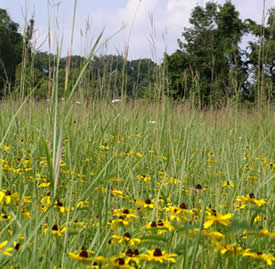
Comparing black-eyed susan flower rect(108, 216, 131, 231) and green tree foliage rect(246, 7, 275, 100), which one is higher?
green tree foliage rect(246, 7, 275, 100)

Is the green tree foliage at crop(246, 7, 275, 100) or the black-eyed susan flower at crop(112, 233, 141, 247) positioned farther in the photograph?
the green tree foliage at crop(246, 7, 275, 100)

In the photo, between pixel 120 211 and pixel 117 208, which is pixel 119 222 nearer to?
pixel 120 211

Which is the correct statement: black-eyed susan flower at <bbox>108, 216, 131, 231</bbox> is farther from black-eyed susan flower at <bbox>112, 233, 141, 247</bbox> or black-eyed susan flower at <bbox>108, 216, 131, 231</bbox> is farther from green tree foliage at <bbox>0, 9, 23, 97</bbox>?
green tree foliage at <bbox>0, 9, 23, 97</bbox>

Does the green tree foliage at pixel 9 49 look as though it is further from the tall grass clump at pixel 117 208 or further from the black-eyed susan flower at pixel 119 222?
the black-eyed susan flower at pixel 119 222

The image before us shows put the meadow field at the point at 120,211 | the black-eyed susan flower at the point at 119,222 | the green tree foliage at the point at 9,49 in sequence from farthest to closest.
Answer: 1. the green tree foliage at the point at 9,49
2. the black-eyed susan flower at the point at 119,222
3. the meadow field at the point at 120,211

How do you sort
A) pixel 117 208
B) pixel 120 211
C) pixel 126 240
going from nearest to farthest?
pixel 126 240 → pixel 120 211 → pixel 117 208

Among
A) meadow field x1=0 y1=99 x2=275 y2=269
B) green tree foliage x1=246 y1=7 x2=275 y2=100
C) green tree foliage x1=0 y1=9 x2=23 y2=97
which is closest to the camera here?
meadow field x1=0 y1=99 x2=275 y2=269

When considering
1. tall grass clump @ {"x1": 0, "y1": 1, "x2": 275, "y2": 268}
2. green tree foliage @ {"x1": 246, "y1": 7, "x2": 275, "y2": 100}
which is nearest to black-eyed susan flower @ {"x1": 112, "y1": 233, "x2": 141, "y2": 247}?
tall grass clump @ {"x1": 0, "y1": 1, "x2": 275, "y2": 268}

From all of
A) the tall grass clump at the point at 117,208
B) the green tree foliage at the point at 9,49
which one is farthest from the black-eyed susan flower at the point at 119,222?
the green tree foliage at the point at 9,49

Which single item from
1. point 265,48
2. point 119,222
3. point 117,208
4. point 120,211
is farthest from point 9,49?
point 119,222

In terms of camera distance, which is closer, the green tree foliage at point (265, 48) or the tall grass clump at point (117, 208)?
the tall grass clump at point (117, 208)

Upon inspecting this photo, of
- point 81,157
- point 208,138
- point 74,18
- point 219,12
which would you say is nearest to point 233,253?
point 74,18

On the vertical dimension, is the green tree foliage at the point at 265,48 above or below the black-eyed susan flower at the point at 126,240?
above

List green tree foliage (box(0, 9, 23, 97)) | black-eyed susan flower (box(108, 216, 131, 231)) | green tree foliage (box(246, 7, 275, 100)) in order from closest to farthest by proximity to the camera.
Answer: black-eyed susan flower (box(108, 216, 131, 231)) < green tree foliage (box(246, 7, 275, 100)) < green tree foliage (box(0, 9, 23, 97))
